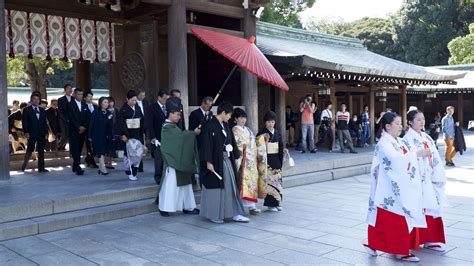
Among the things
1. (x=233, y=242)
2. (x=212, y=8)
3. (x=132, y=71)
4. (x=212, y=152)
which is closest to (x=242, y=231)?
(x=233, y=242)

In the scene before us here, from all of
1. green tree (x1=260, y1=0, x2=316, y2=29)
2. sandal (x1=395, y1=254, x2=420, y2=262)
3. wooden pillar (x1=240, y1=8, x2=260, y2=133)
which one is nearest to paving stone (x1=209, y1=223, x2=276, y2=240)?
sandal (x1=395, y1=254, x2=420, y2=262)

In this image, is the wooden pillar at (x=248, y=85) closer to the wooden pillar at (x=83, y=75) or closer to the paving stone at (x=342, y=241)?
the wooden pillar at (x=83, y=75)

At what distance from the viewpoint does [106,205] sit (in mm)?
6164

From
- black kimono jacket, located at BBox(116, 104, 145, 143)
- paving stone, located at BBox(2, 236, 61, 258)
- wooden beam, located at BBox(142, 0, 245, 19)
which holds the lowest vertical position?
paving stone, located at BBox(2, 236, 61, 258)

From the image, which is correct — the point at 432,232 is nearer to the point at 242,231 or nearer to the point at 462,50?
the point at 242,231

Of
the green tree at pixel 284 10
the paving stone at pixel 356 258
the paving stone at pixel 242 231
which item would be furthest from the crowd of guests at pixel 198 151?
the green tree at pixel 284 10

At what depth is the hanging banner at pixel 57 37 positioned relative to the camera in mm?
8539

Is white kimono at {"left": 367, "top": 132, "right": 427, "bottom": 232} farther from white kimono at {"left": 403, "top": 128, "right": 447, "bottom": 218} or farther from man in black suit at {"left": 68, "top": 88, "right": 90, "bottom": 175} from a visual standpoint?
man in black suit at {"left": 68, "top": 88, "right": 90, "bottom": 175}

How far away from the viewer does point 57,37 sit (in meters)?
9.12

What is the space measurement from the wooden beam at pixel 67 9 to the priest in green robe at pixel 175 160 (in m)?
4.43

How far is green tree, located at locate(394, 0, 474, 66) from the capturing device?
115ft

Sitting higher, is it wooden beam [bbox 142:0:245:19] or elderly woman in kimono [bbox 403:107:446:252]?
wooden beam [bbox 142:0:245:19]

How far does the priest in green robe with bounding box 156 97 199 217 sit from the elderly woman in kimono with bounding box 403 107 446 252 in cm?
284

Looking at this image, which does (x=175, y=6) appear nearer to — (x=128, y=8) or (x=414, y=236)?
(x=128, y=8)
